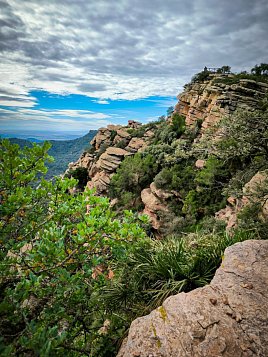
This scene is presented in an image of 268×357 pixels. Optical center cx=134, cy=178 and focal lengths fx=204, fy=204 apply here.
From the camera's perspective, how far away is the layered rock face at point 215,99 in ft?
88.7

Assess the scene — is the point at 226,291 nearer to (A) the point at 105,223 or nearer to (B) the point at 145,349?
(B) the point at 145,349

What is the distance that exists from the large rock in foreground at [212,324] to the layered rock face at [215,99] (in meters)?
22.1

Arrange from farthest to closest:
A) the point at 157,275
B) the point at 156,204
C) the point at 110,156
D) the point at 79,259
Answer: the point at 110,156, the point at 156,204, the point at 157,275, the point at 79,259

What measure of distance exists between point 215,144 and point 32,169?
316 inches

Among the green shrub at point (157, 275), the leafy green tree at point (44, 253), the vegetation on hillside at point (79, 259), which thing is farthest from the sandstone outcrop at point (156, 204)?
the leafy green tree at point (44, 253)

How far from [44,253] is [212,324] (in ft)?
8.19

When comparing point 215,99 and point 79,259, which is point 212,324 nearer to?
point 79,259

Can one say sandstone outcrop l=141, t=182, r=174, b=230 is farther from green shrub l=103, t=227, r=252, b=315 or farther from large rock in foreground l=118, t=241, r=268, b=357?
large rock in foreground l=118, t=241, r=268, b=357

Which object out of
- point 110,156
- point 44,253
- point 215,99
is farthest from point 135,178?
point 44,253

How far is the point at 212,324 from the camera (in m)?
2.86

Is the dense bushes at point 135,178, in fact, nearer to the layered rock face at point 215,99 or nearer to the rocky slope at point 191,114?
the rocky slope at point 191,114

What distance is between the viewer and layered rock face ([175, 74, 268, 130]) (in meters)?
27.0

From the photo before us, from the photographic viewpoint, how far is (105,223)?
3.20 metres

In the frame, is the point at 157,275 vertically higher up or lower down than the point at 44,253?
lower down
